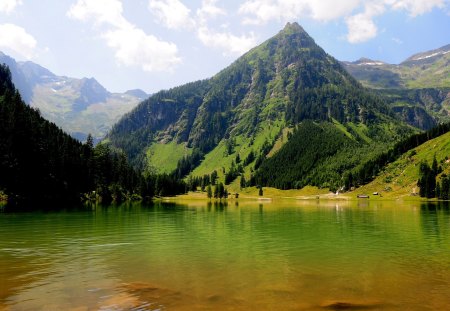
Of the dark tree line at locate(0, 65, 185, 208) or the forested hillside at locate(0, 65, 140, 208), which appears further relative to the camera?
the dark tree line at locate(0, 65, 185, 208)

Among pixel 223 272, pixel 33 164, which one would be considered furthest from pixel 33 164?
pixel 223 272

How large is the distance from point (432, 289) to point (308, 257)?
47.2 ft

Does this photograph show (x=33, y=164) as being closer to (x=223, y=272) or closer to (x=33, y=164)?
(x=33, y=164)

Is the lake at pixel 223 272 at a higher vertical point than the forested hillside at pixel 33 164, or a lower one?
lower

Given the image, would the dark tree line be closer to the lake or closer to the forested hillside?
the forested hillside

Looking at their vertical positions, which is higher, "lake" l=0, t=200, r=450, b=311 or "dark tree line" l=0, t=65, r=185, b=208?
"dark tree line" l=0, t=65, r=185, b=208

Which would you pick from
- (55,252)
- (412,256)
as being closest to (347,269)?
(412,256)

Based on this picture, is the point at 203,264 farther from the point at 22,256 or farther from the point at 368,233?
the point at 368,233

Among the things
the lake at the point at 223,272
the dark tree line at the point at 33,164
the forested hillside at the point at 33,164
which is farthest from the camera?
the dark tree line at the point at 33,164

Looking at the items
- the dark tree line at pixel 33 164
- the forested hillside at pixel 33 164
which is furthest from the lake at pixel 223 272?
the dark tree line at pixel 33 164

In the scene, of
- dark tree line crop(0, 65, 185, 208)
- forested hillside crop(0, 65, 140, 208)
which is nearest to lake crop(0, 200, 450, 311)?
forested hillside crop(0, 65, 140, 208)

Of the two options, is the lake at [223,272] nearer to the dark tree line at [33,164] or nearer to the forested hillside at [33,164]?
the forested hillside at [33,164]

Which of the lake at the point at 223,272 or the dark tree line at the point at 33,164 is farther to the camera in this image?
the dark tree line at the point at 33,164

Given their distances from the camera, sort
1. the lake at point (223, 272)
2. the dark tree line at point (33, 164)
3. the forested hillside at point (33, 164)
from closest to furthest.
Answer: the lake at point (223, 272), the forested hillside at point (33, 164), the dark tree line at point (33, 164)
